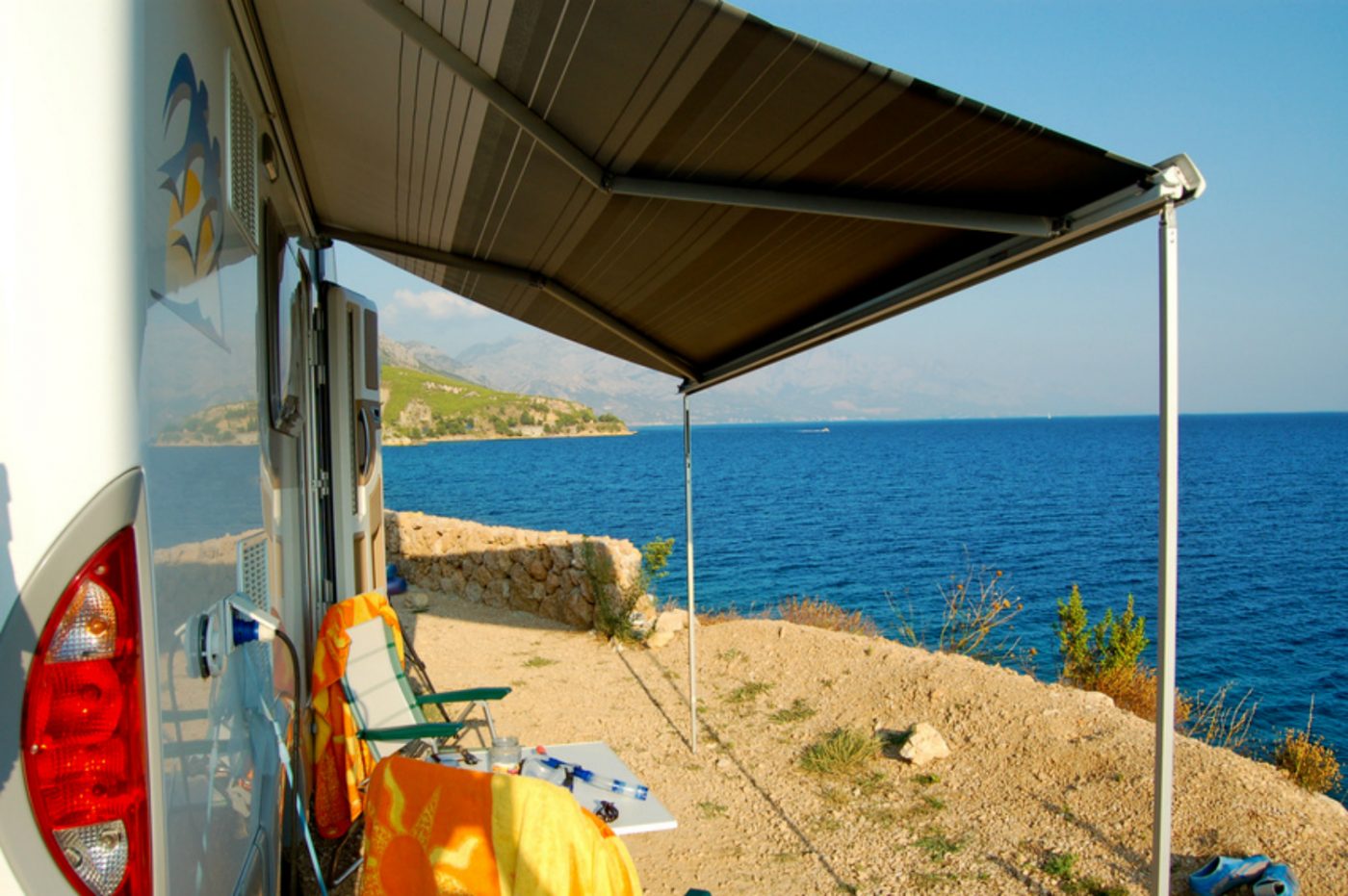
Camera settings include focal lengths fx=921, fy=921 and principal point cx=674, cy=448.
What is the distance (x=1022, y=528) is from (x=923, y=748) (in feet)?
85.8

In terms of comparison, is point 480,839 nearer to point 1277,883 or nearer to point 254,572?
point 254,572

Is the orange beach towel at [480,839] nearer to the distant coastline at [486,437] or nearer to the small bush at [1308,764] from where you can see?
the small bush at [1308,764]

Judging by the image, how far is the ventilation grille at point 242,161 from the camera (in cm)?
181

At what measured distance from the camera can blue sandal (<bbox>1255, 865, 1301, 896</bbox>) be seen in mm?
2988

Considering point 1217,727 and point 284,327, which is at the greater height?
point 284,327

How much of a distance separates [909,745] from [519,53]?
3.65 meters

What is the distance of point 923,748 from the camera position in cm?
448

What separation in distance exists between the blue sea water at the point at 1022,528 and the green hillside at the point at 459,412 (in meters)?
15.2

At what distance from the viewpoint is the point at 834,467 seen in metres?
54.7

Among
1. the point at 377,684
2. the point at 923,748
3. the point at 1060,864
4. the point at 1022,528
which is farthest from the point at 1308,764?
the point at 1022,528

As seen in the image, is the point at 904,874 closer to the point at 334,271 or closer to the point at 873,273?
the point at 873,273

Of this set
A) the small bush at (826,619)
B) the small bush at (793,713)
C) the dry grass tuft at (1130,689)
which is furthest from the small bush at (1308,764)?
the small bush at (826,619)

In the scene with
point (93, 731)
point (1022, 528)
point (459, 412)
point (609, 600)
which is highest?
point (459, 412)

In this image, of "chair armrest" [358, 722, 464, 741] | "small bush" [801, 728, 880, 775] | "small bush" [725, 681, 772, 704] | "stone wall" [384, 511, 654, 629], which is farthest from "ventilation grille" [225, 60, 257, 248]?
"stone wall" [384, 511, 654, 629]
